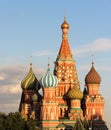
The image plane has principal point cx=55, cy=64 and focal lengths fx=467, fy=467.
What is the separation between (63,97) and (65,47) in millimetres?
8025

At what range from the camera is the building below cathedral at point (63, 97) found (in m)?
65.7

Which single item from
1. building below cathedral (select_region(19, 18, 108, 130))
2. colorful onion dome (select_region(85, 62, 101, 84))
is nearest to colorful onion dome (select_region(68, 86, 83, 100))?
building below cathedral (select_region(19, 18, 108, 130))

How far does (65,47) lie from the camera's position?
72.2 meters

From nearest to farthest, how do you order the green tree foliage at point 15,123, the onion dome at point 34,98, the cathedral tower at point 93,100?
the green tree foliage at point 15,123 < the onion dome at point 34,98 < the cathedral tower at point 93,100

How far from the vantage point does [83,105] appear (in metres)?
71.0

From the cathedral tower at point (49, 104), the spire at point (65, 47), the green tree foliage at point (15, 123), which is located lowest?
the green tree foliage at point (15, 123)

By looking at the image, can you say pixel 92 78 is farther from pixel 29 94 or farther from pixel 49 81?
pixel 29 94

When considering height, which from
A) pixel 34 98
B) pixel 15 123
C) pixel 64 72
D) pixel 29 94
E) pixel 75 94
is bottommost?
pixel 15 123

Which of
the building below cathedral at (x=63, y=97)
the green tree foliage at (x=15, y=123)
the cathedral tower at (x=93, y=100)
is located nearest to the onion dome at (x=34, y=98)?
the building below cathedral at (x=63, y=97)

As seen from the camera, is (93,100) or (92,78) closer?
(93,100)

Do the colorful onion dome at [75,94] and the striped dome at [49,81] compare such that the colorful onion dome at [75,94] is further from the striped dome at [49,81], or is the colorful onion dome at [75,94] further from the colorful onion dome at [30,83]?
the colorful onion dome at [30,83]

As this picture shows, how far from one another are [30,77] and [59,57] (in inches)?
218

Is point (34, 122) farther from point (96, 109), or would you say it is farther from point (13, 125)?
point (96, 109)

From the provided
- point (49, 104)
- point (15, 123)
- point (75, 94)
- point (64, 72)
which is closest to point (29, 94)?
point (64, 72)
